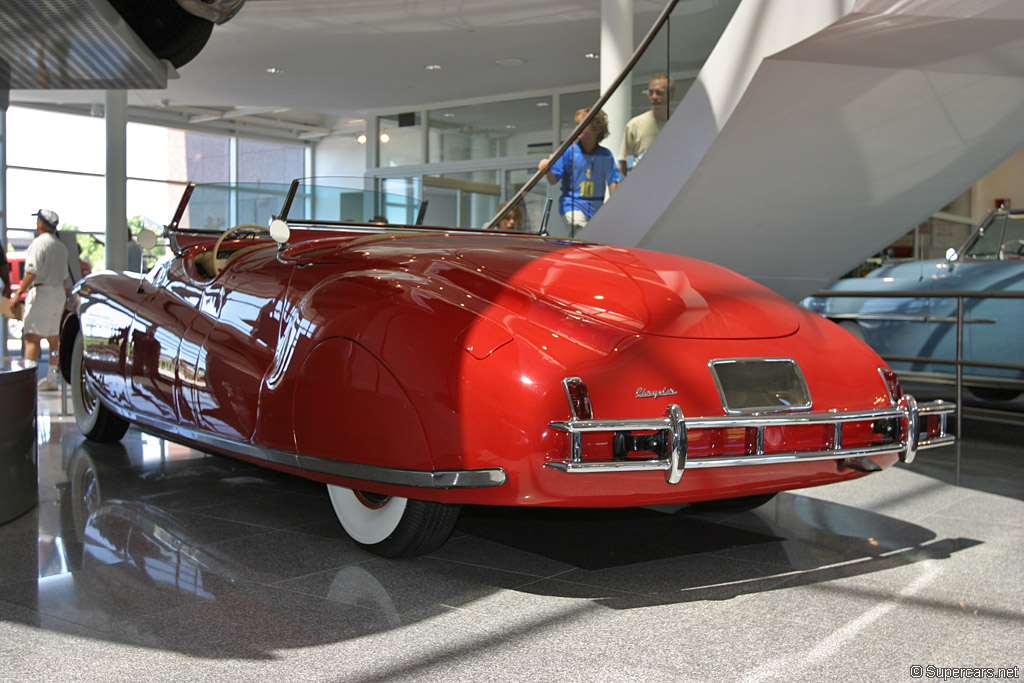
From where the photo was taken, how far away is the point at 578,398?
2.60 meters

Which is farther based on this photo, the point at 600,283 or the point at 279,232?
the point at 279,232

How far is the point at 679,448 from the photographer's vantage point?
8.53 feet

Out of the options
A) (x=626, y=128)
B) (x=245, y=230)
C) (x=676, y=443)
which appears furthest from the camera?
(x=626, y=128)

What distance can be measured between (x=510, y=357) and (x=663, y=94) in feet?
13.8

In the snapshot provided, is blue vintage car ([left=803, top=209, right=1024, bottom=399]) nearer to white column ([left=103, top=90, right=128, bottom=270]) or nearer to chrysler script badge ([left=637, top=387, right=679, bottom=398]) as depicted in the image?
chrysler script badge ([left=637, top=387, right=679, bottom=398])

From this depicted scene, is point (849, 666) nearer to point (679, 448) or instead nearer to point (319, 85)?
point (679, 448)

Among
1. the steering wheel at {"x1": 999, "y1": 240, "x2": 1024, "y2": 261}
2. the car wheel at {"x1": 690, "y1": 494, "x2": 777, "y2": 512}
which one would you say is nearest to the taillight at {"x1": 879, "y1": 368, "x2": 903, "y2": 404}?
the car wheel at {"x1": 690, "y1": 494, "x2": 777, "y2": 512}

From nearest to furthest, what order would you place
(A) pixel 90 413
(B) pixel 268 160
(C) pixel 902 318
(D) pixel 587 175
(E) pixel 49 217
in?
(A) pixel 90 413 < (D) pixel 587 175 < (C) pixel 902 318 < (E) pixel 49 217 < (B) pixel 268 160

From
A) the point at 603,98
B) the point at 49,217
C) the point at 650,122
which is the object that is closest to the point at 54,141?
the point at 49,217

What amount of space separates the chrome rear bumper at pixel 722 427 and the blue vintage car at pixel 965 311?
4.20 metres

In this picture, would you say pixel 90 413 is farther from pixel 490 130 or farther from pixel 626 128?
pixel 490 130

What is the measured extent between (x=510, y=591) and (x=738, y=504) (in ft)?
4.63

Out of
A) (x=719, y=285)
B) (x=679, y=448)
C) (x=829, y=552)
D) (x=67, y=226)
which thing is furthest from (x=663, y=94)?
(x=67, y=226)

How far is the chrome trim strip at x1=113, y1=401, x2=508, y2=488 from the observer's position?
2656 mm
